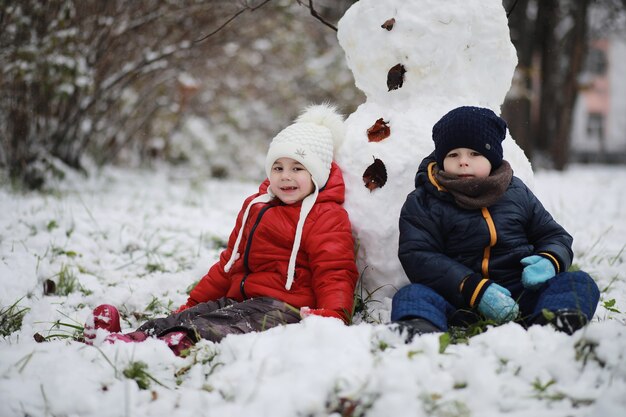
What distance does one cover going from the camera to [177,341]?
6.56 ft

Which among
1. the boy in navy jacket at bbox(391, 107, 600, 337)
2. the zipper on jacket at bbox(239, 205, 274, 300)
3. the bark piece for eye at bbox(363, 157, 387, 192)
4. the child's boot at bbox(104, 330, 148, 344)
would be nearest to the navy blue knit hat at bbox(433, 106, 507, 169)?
the boy in navy jacket at bbox(391, 107, 600, 337)

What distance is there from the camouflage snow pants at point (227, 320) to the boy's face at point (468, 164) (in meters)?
0.91

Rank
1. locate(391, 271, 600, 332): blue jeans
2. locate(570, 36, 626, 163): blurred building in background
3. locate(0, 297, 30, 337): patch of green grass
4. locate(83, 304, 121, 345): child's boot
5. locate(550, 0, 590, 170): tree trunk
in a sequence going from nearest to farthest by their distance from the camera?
1. locate(391, 271, 600, 332): blue jeans
2. locate(83, 304, 121, 345): child's boot
3. locate(0, 297, 30, 337): patch of green grass
4. locate(550, 0, 590, 170): tree trunk
5. locate(570, 36, 626, 163): blurred building in background

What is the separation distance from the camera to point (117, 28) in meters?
5.40

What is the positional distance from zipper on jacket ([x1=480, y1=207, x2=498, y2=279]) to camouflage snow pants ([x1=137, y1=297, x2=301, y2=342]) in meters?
0.81

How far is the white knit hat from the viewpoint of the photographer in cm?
246

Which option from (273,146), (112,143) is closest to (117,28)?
(112,143)

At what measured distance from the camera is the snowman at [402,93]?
248 cm

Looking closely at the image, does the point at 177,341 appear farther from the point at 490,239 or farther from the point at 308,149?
the point at 490,239

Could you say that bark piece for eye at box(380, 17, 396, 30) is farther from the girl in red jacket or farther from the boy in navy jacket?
the boy in navy jacket

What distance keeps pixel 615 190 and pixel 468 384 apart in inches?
278

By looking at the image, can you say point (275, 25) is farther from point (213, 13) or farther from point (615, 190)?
point (615, 190)

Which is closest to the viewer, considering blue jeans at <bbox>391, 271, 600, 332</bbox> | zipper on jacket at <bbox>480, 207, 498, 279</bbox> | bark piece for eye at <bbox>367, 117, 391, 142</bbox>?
blue jeans at <bbox>391, 271, 600, 332</bbox>

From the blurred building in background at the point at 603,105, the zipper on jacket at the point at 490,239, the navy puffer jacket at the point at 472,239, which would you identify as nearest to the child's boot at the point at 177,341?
the navy puffer jacket at the point at 472,239
